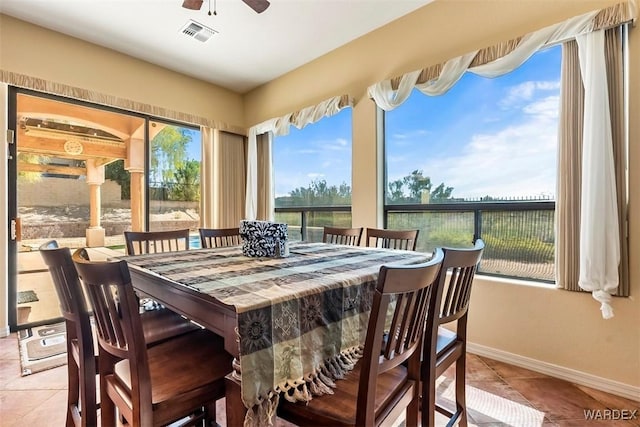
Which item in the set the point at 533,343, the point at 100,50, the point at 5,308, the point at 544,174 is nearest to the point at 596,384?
the point at 533,343

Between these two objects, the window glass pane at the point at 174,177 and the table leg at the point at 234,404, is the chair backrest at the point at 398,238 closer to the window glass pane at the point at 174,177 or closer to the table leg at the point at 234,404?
the table leg at the point at 234,404

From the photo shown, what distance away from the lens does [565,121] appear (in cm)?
197

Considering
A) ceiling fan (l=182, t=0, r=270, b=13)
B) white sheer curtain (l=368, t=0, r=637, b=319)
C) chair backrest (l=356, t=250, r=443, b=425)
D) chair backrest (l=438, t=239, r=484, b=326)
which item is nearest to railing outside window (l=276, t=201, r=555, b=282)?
white sheer curtain (l=368, t=0, r=637, b=319)

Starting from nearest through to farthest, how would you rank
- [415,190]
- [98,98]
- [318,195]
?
[415,190]
[98,98]
[318,195]

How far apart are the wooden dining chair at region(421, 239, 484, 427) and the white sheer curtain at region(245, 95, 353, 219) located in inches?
91.8

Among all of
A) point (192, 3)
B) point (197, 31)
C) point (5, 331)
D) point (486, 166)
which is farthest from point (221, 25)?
point (5, 331)

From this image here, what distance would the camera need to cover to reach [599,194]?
1795mm

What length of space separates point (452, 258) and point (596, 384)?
1697 millimetres

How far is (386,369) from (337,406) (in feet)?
0.61

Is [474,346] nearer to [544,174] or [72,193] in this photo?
[544,174]

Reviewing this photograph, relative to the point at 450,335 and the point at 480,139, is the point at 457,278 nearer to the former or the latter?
the point at 450,335

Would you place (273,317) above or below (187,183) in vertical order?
below

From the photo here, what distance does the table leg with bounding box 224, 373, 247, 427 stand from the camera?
89 centimetres

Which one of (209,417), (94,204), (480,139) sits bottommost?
(209,417)
